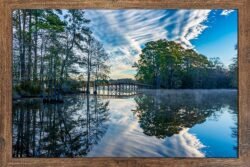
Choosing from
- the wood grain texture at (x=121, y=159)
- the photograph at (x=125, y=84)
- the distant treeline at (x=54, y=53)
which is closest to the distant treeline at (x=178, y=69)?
the photograph at (x=125, y=84)

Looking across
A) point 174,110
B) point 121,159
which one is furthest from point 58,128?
point 174,110

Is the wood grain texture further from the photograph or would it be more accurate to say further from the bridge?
the bridge

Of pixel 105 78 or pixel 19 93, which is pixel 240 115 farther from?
pixel 19 93

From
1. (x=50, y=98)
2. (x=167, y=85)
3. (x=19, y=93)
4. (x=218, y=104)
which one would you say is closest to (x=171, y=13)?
(x=167, y=85)

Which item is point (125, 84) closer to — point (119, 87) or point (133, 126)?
point (119, 87)

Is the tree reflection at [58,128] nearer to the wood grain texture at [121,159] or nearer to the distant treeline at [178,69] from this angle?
the wood grain texture at [121,159]
